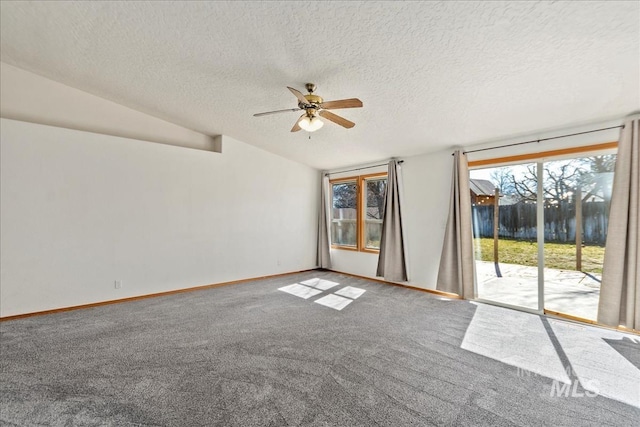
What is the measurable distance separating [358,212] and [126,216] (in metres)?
4.26

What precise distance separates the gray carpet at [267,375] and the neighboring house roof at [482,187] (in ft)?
6.17

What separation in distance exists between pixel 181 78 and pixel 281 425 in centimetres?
379

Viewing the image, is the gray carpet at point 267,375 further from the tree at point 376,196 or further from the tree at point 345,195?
the tree at point 345,195

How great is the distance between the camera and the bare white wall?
12.1ft

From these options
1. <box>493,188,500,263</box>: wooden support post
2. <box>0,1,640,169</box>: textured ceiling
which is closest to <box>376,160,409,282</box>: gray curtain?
<box>0,1,640,169</box>: textured ceiling

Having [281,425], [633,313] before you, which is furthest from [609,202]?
[281,425]

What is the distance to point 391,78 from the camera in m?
2.81

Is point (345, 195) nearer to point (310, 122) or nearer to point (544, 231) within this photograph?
point (310, 122)

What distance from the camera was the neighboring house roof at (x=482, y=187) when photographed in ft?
13.9

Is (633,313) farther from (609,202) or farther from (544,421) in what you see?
(544,421)

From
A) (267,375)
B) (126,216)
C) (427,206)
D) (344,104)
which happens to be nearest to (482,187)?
(427,206)

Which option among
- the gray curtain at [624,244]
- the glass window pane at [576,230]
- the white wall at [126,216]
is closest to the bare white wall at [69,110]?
the white wall at [126,216]

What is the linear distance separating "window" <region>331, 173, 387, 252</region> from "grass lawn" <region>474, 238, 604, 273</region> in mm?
1947

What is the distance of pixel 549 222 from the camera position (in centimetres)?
365
